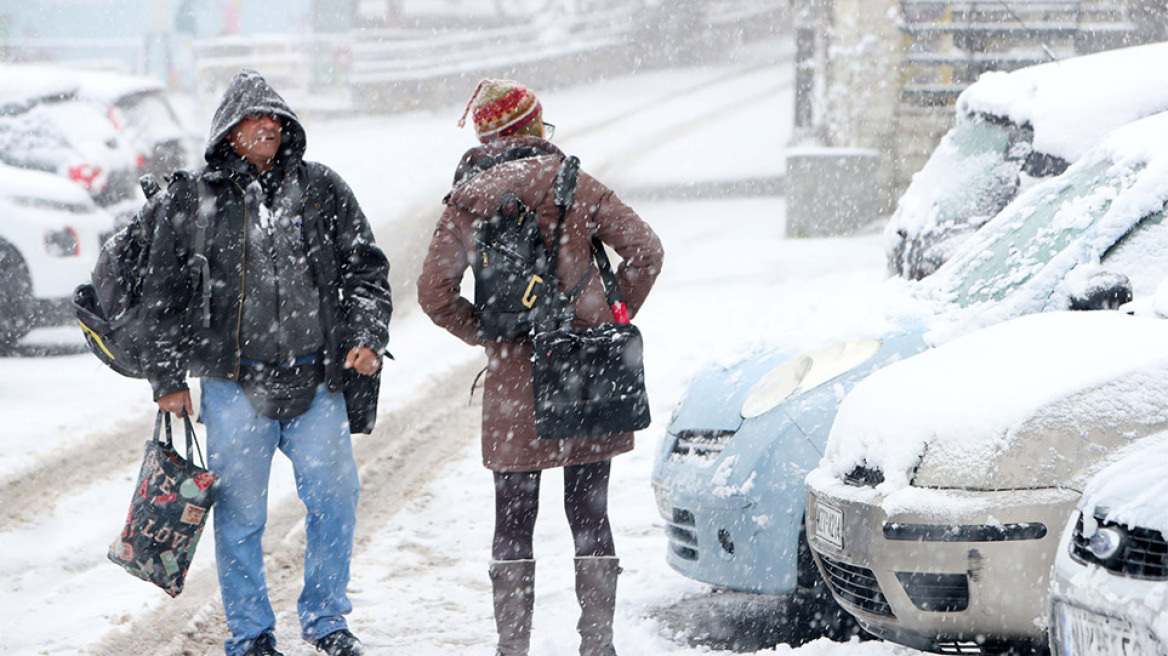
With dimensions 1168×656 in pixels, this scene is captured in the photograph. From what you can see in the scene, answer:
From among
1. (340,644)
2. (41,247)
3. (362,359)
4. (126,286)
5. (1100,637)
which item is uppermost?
(126,286)

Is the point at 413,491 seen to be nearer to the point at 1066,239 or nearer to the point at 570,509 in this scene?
the point at 570,509

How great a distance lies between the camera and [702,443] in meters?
4.62

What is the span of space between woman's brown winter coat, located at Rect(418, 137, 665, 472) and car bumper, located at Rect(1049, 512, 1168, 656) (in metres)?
1.33

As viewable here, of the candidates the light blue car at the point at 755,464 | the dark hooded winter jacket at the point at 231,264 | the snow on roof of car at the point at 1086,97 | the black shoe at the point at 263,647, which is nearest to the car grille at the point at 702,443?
the light blue car at the point at 755,464

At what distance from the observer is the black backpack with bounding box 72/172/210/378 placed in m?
4.11

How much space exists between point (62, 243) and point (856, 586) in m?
7.54

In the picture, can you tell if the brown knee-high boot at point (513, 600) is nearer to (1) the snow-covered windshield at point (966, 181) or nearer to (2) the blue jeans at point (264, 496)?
(2) the blue jeans at point (264, 496)

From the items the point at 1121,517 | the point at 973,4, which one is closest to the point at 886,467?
the point at 1121,517

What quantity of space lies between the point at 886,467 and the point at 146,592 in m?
2.91

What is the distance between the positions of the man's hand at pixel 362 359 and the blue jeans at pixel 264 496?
13 cm

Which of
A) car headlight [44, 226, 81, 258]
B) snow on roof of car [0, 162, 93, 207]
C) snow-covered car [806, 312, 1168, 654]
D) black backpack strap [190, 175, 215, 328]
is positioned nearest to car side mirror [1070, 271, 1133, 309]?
snow-covered car [806, 312, 1168, 654]

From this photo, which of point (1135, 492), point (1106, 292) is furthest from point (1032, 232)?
point (1135, 492)

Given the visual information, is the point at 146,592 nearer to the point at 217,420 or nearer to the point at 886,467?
the point at 217,420

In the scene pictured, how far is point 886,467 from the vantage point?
3.64 metres
